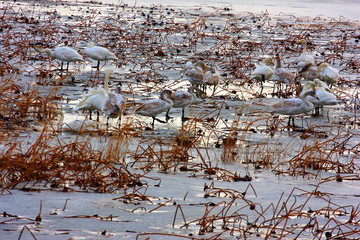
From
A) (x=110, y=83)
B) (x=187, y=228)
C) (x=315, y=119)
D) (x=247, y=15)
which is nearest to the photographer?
(x=187, y=228)

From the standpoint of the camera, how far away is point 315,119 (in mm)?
9156

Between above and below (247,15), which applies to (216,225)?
below

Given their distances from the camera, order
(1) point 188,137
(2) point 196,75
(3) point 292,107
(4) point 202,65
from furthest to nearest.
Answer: (4) point 202,65, (2) point 196,75, (3) point 292,107, (1) point 188,137

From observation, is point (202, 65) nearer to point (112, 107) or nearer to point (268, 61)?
point (268, 61)

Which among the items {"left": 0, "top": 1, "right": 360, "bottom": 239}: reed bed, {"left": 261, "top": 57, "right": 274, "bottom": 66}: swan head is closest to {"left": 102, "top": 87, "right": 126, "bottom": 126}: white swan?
{"left": 0, "top": 1, "right": 360, "bottom": 239}: reed bed

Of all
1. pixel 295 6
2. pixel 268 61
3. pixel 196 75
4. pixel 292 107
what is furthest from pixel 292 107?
pixel 295 6

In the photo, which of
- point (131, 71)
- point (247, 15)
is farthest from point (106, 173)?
point (247, 15)

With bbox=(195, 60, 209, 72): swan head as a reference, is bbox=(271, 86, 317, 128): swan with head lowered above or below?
below

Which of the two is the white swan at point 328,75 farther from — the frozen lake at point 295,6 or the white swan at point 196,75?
the frozen lake at point 295,6

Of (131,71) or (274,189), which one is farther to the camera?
(131,71)

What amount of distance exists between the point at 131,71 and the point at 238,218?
28.3 feet

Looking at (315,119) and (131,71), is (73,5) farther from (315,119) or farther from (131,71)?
(315,119)

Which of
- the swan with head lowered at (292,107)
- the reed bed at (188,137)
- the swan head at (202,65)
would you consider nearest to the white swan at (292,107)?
the swan with head lowered at (292,107)

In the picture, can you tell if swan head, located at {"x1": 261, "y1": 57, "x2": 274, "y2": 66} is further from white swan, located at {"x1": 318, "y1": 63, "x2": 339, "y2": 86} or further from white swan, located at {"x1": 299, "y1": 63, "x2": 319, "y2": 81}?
white swan, located at {"x1": 318, "y1": 63, "x2": 339, "y2": 86}
